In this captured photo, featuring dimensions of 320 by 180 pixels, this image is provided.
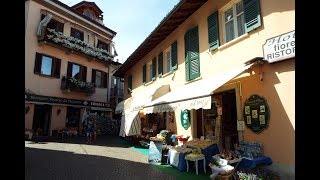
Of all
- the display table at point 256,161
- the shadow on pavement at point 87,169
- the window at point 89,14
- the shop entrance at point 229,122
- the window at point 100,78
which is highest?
the window at point 89,14

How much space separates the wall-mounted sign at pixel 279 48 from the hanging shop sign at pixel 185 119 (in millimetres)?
5214

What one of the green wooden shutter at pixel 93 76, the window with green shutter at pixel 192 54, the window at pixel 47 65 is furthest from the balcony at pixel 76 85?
the window with green shutter at pixel 192 54

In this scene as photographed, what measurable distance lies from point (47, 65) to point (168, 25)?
14.5 metres

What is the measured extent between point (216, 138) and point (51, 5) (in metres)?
20.3

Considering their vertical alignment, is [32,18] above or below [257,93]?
above

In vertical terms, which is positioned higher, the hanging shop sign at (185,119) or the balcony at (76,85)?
the balcony at (76,85)

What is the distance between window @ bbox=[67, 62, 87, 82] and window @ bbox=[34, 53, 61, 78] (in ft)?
4.22

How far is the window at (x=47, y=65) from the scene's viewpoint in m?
21.4

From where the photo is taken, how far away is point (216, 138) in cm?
991

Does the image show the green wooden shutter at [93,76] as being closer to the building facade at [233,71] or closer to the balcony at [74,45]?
the balcony at [74,45]

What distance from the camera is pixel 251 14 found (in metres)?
7.90
